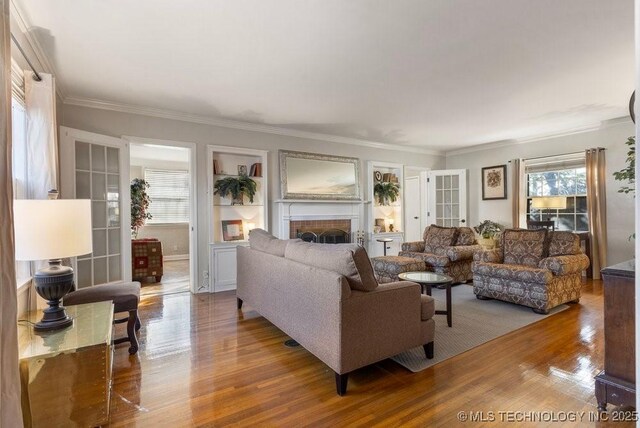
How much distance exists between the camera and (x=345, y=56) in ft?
9.62

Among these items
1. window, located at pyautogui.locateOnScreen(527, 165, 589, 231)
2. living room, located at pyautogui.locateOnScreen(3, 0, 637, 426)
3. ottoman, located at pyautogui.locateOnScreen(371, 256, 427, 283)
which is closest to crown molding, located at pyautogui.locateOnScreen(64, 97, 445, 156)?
living room, located at pyautogui.locateOnScreen(3, 0, 637, 426)

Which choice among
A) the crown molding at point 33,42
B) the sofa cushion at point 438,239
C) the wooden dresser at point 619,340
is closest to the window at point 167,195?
the crown molding at point 33,42

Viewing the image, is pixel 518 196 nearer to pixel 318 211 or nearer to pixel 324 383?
pixel 318 211

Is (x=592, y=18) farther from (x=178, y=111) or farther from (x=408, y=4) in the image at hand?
(x=178, y=111)

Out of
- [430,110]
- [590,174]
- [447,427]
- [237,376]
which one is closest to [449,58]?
[430,110]

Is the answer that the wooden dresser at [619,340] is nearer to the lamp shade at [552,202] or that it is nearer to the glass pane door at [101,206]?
the lamp shade at [552,202]

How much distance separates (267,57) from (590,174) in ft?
17.9

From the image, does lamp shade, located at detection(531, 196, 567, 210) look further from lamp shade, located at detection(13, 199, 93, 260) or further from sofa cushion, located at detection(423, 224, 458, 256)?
lamp shade, located at detection(13, 199, 93, 260)

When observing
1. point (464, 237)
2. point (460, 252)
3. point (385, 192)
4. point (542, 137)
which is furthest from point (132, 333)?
point (542, 137)

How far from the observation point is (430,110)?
4531 mm

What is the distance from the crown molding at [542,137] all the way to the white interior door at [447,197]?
24.5 inches

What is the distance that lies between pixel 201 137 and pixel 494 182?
5.68 meters

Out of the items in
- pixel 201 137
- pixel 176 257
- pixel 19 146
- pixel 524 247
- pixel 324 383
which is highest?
pixel 201 137

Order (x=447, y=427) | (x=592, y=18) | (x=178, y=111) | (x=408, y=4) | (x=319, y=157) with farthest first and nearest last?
(x=319, y=157) < (x=178, y=111) < (x=592, y=18) < (x=408, y=4) < (x=447, y=427)
